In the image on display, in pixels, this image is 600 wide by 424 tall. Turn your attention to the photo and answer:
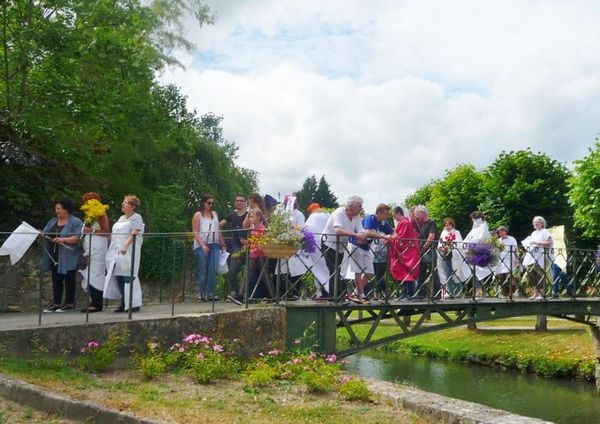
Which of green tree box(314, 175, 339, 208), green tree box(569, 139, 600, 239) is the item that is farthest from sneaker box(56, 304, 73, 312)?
green tree box(314, 175, 339, 208)

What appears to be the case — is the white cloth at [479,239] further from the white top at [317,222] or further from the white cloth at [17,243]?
the white cloth at [17,243]

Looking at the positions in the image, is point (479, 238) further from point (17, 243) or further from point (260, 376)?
point (17, 243)

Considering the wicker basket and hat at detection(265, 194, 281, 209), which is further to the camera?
hat at detection(265, 194, 281, 209)

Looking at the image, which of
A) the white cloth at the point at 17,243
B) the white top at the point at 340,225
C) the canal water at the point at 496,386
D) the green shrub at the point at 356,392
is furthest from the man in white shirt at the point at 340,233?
the canal water at the point at 496,386

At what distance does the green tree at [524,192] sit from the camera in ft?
109

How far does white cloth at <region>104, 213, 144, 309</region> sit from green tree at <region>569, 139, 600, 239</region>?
67.9 feet

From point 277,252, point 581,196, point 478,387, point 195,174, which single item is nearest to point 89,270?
point 277,252

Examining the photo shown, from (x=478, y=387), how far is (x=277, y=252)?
13.7 m

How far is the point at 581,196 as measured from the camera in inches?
1064

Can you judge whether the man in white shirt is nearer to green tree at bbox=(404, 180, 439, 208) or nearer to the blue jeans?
the blue jeans

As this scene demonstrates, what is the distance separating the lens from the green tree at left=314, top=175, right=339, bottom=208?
3196 inches

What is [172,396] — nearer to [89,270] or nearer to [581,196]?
[89,270]

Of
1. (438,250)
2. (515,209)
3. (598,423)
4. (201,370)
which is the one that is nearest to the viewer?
(201,370)

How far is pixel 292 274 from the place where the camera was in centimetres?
1074
